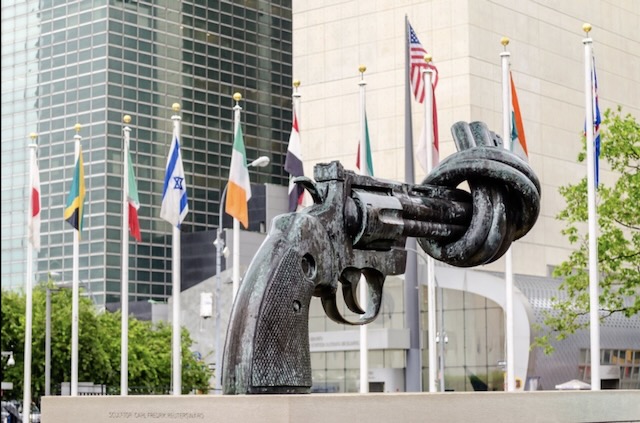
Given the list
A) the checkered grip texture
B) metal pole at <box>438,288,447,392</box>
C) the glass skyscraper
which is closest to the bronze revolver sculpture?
the checkered grip texture

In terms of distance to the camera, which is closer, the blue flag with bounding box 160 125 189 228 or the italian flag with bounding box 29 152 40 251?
the blue flag with bounding box 160 125 189 228

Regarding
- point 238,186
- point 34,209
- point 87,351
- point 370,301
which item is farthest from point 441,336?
point 370,301

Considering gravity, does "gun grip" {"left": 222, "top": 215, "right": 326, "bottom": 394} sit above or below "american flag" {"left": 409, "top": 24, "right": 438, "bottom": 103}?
below

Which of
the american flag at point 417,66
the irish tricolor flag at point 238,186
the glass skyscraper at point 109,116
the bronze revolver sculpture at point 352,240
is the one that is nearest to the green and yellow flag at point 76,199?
the irish tricolor flag at point 238,186

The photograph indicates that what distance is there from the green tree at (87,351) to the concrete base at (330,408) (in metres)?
35.4

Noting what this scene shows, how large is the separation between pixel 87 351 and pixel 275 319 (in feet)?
141

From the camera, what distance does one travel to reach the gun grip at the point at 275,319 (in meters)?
12.8

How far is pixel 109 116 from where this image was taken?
8588 centimetres

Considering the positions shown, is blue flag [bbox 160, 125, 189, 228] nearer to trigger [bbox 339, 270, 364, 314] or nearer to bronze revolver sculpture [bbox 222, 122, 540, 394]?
bronze revolver sculpture [bbox 222, 122, 540, 394]

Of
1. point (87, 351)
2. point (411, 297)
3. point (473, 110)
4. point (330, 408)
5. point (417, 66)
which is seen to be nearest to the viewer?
point (330, 408)

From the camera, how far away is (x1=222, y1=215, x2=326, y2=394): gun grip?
12.8 meters

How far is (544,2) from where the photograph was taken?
77438 mm

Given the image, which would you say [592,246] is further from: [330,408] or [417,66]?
[330,408]

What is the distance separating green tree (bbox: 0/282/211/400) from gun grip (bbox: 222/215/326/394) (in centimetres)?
3754
